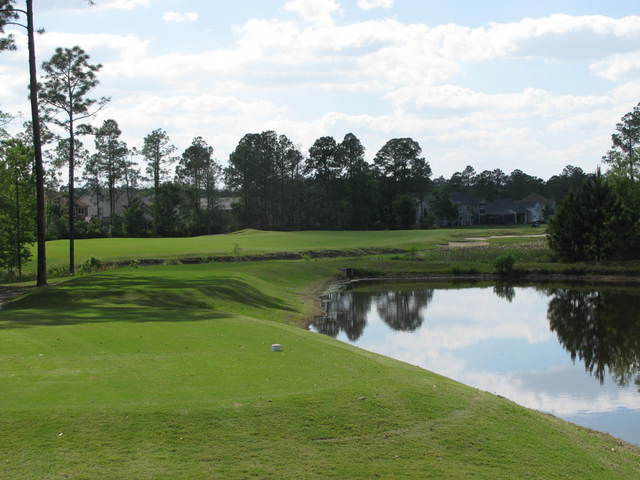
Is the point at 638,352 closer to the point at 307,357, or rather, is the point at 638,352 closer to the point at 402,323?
the point at 402,323

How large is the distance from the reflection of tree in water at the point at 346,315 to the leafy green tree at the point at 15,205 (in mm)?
21078

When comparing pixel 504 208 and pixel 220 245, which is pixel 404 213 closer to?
pixel 504 208

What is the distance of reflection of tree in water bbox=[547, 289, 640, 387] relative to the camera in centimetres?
2266

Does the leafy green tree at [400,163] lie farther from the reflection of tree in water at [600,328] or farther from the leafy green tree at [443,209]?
the reflection of tree in water at [600,328]

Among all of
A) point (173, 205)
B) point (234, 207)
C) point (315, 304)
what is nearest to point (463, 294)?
point (315, 304)

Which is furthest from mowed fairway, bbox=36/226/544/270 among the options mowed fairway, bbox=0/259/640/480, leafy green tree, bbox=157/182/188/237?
mowed fairway, bbox=0/259/640/480

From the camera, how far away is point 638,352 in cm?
2441

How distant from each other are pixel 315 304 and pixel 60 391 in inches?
1080

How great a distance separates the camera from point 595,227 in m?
56.3

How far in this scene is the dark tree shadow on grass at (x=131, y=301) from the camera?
2159 centimetres

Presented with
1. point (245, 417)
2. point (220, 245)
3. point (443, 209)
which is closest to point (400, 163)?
point (443, 209)

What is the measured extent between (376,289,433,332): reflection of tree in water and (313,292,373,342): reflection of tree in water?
3.28 feet

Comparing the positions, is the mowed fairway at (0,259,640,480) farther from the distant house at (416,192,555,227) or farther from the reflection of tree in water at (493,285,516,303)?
the distant house at (416,192,555,227)

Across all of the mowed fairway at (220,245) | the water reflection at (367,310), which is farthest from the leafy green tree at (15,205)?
the water reflection at (367,310)
